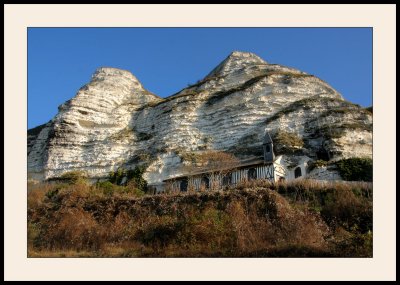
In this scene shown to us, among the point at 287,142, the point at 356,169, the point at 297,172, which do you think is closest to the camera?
the point at 356,169

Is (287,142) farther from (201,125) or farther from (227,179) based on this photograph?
(201,125)

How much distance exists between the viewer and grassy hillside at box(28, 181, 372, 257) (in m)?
11.1

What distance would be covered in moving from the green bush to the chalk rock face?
3345mm

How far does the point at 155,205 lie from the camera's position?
15359 millimetres

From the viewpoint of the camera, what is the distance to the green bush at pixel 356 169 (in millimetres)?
24047

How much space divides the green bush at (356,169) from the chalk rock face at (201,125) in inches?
132

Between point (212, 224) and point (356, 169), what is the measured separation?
14737 mm

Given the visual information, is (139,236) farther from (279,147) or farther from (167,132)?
(167,132)

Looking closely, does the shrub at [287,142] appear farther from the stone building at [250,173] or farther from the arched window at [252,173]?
the arched window at [252,173]

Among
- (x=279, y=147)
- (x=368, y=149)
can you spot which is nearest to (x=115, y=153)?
(x=279, y=147)

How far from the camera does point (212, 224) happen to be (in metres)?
12.4

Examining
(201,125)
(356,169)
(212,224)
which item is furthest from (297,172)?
(212,224)

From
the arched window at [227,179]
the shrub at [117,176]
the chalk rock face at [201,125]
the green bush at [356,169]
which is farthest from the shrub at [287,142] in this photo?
the shrub at [117,176]

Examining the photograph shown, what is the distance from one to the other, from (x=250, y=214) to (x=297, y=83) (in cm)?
2646
